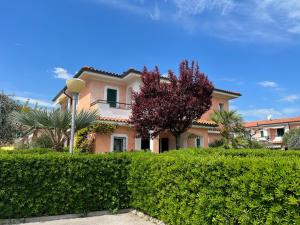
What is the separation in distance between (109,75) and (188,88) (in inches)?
328

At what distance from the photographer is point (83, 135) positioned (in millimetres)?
19844

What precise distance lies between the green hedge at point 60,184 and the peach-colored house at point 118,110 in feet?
27.8

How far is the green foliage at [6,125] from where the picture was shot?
22.0 m

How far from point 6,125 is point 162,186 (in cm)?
1869

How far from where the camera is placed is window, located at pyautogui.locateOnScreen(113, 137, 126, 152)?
65.5 feet

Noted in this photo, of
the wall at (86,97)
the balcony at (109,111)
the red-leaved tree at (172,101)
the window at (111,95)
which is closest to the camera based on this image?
the red-leaved tree at (172,101)

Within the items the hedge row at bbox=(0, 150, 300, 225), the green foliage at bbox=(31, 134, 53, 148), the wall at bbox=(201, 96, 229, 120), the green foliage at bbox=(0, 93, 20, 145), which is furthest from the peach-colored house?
the hedge row at bbox=(0, 150, 300, 225)

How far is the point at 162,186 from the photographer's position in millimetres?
8141

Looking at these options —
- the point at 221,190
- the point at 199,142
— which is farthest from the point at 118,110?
the point at 221,190

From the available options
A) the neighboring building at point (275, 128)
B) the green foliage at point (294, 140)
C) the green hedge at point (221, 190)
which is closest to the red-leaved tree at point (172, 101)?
the green hedge at point (221, 190)

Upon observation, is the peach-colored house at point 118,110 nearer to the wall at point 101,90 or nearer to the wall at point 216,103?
the wall at point 101,90

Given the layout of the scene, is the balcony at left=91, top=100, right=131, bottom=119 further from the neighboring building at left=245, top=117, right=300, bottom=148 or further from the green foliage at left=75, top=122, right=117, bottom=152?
the neighboring building at left=245, top=117, right=300, bottom=148

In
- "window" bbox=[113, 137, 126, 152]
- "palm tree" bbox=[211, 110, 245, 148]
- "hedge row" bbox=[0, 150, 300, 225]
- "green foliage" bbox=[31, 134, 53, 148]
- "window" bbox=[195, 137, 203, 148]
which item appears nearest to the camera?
"hedge row" bbox=[0, 150, 300, 225]

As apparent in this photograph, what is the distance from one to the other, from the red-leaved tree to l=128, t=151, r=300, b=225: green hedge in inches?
262
